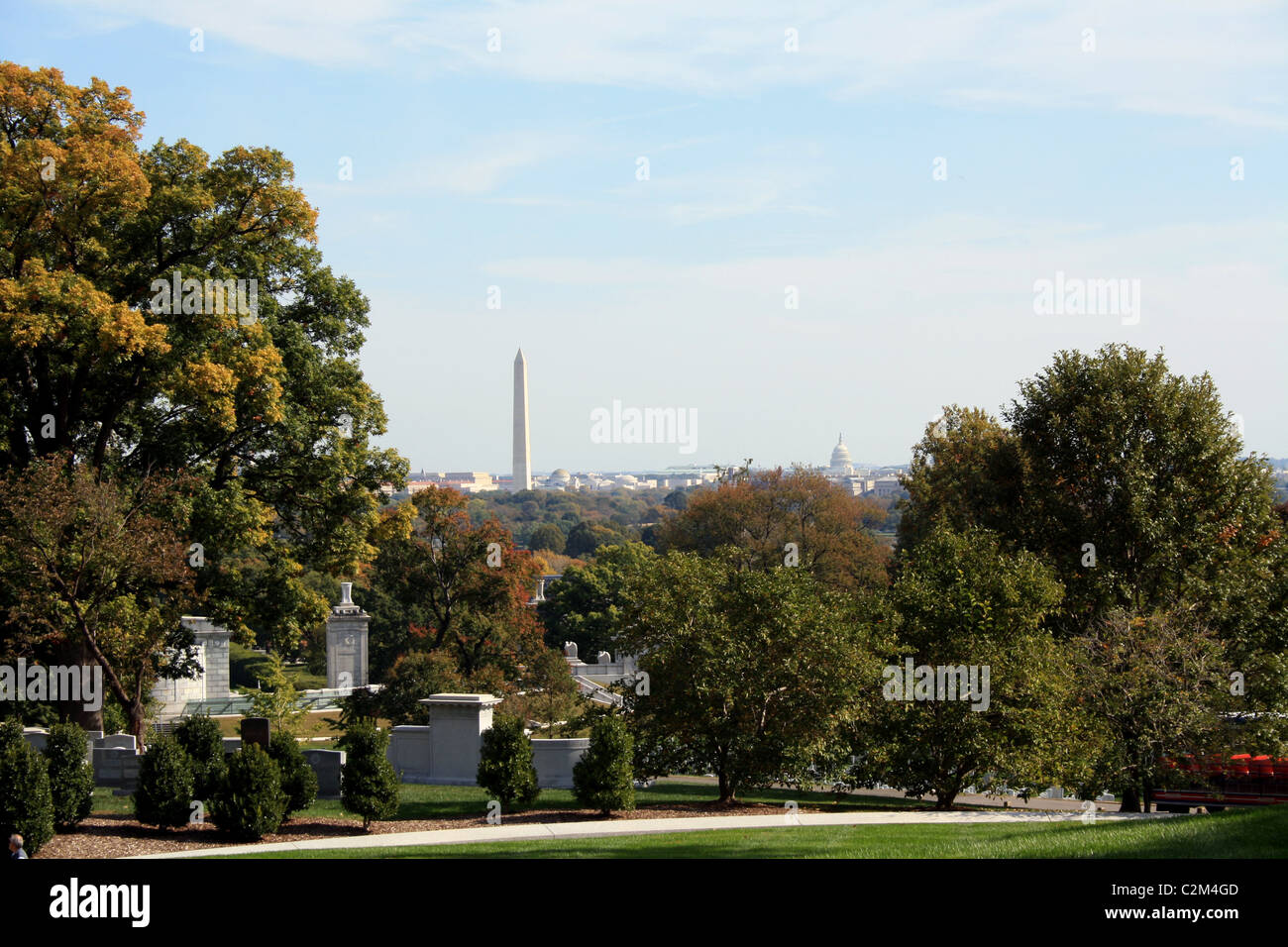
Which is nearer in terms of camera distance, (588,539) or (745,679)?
(745,679)

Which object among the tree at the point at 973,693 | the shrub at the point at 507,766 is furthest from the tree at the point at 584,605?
the shrub at the point at 507,766

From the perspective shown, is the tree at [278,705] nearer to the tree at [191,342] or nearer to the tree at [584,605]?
the tree at [191,342]

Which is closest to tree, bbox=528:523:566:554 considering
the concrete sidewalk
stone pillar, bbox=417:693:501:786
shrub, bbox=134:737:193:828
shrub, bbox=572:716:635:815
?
stone pillar, bbox=417:693:501:786

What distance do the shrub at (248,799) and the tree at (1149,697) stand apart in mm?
15687

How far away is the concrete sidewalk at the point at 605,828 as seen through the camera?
51.7 ft

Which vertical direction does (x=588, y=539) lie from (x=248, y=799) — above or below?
above

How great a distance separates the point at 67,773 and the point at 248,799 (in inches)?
104

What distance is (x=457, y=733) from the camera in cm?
2344

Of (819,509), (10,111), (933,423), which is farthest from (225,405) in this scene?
(819,509)

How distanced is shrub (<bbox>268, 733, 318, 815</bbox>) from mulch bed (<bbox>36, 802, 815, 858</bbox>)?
0.44 m

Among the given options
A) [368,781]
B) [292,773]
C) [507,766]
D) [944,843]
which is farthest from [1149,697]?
[292,773]

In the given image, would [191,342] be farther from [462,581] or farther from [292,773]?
[462,581]

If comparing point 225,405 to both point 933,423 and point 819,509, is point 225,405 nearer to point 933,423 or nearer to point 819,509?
point 933,423
